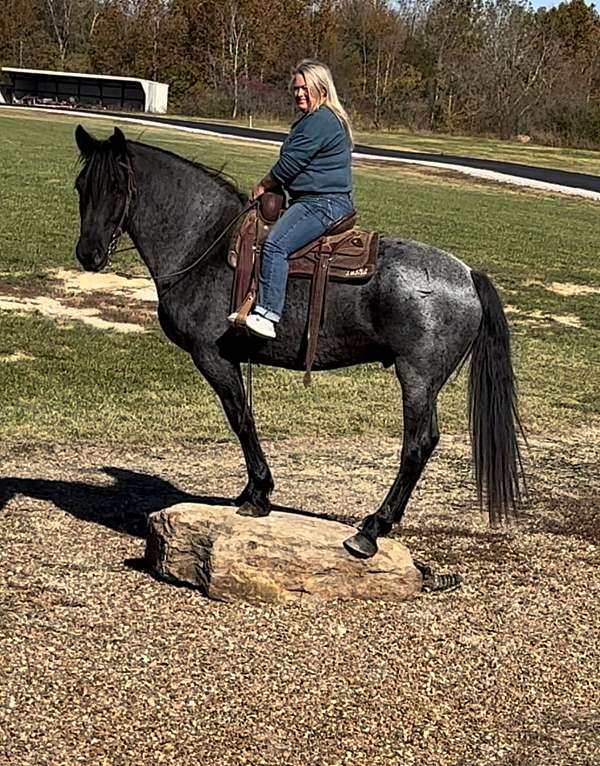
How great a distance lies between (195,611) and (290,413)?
5.13 meters

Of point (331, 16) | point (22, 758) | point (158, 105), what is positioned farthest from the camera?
point (331, 16)

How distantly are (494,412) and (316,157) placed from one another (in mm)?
1691

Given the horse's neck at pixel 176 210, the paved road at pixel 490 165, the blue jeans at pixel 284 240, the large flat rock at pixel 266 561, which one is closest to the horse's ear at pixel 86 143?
the horse's neck at pixel 176 210

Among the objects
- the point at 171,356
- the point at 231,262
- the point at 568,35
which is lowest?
the point at 171,356

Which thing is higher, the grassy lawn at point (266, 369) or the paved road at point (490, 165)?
the paved road at point (490, 165)

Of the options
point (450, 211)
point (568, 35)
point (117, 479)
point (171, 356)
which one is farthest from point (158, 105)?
point (117, 479)

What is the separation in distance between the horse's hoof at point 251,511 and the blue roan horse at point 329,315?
0.04 ft

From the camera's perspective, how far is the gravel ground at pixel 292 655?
15.1 ft

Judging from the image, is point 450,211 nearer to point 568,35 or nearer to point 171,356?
point 171,356

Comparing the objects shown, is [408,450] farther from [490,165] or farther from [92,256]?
[490,165]

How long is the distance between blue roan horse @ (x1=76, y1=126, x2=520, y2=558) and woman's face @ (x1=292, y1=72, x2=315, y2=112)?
777mm

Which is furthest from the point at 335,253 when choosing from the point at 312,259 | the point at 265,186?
the point at 265,186

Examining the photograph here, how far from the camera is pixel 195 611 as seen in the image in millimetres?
5836

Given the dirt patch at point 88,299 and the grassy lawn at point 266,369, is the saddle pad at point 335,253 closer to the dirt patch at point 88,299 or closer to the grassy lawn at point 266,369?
the grassy lawn at point 266,369
